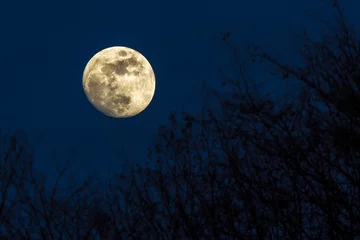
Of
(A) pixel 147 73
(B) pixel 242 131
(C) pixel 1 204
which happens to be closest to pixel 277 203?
(B) pixel 242 131

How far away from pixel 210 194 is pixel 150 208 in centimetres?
154

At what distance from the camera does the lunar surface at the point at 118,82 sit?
17.2 m

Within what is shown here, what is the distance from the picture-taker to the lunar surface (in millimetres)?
17234

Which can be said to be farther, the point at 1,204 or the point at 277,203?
the point at 1,204

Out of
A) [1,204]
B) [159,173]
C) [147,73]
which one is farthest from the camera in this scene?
[147,73]

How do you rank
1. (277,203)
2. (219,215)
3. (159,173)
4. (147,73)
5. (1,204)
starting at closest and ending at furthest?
(277,203), (219,215), (159,173), (1,204), (147,73)

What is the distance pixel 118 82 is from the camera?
56.5ft

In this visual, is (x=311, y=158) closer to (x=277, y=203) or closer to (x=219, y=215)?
(x=277, y=203)

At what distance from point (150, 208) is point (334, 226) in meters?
4.17

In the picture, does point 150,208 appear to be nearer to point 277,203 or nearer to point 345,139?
point 277,203

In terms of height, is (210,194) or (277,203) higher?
(210,194)

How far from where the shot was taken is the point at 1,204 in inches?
551

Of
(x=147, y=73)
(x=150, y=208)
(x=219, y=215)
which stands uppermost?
(x=147, y=73)

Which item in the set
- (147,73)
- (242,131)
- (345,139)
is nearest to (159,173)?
(242,131)
